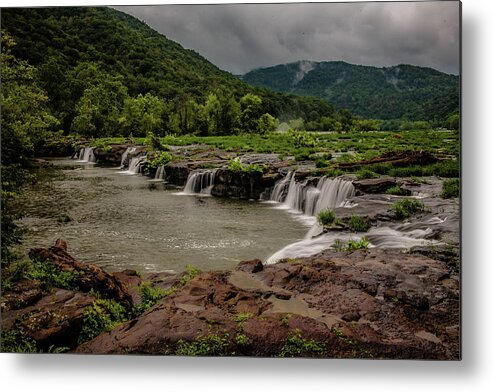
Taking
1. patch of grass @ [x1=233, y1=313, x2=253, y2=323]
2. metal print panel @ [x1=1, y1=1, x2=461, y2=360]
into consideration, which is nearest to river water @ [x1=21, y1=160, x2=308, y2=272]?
metal print panel @ [x1=1, y1=1, x2=461, y2=360]

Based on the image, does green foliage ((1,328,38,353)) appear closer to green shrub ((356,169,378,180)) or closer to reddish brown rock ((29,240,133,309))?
reddish brown rock ((29,240,133,309))

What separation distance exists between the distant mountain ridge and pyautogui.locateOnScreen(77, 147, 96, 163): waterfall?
1816 millimetres

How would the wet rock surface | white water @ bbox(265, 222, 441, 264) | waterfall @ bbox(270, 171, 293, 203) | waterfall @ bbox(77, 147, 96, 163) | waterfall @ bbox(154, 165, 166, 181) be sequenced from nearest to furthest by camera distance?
the wet rock surface → white water @ bbox(265, 222, 441, 264) → waterfall @ bbox(270, 171, 293, 203) → waterfall @ bbox(77, 147, 96, 163) → waterfall @ bbox(154, 165, 166, 181)

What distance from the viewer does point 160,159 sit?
17.8 ft

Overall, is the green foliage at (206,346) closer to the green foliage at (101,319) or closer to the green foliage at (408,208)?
the green foliage at (101,319)

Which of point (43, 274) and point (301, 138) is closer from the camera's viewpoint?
point (43, 274)

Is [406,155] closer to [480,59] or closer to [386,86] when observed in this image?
[386,86]

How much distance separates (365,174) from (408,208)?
542 millimetres

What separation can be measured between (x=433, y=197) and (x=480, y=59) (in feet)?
4.09

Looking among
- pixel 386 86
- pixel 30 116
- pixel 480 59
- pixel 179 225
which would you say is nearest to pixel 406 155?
pixel 386 86

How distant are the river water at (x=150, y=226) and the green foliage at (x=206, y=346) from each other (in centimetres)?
64

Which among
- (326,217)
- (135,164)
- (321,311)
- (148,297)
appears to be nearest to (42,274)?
(148,297)

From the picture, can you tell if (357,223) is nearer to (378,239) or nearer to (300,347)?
(378,239)

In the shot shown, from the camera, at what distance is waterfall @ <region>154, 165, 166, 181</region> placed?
215 inches
